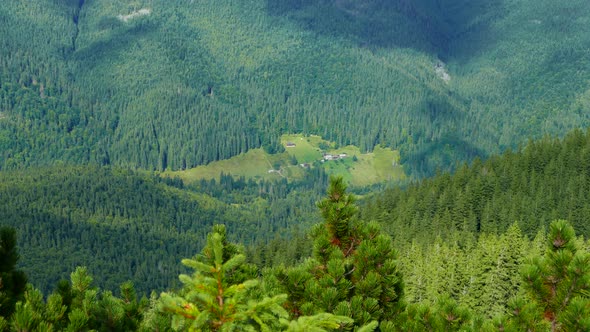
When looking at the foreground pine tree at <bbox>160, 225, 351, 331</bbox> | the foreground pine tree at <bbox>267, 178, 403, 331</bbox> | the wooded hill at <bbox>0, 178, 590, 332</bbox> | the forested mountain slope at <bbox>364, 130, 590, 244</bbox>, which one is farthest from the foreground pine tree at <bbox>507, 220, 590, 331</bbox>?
the forested mountain slope at <bbox>364, 130, 590, 244</bbox>

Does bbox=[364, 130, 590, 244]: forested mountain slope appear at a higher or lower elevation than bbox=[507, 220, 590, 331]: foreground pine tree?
lower

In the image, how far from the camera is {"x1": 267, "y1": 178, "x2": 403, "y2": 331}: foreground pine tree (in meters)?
25.0

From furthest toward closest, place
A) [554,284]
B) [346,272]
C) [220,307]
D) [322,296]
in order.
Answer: [346,272]
[322,296]
[554,284]
[220,307]

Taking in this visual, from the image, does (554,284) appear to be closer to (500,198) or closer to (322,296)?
(322,296)

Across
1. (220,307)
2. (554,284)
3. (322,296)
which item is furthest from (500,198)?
(220,307)

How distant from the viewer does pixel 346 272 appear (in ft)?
90.0

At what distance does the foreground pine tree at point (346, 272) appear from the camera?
25000 millimetres

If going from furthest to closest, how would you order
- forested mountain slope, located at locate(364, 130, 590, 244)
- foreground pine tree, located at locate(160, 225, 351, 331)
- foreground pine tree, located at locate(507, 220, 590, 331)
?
forested mountain slope, located at locate(364, 130, 590, 244) < foreground pine tree, located at locate(507, 220, 590, 331) < foreground pine tree, located at locate(160, 225, 351, 331)

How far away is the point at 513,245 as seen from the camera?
301 ft

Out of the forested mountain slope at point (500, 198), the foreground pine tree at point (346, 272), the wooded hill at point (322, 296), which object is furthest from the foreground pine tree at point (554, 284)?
the forested mountain slope at point (500, 198)

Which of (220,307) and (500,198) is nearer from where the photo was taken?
(220,307)

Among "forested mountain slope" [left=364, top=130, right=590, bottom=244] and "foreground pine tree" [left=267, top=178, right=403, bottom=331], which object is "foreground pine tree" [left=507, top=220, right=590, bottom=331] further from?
"forested mountain slope" [left=364, top=130, right=590, bottom=244]

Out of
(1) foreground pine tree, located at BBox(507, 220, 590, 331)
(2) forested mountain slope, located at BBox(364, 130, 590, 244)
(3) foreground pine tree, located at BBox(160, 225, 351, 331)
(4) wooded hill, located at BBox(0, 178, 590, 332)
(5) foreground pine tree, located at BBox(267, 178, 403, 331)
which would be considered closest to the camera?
(3) foreground pine tree, located at BBox(160, 225, 351, 331)

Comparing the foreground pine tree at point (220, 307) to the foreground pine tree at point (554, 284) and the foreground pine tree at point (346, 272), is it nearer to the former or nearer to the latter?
the foreground pine tree at point (346, 272)
